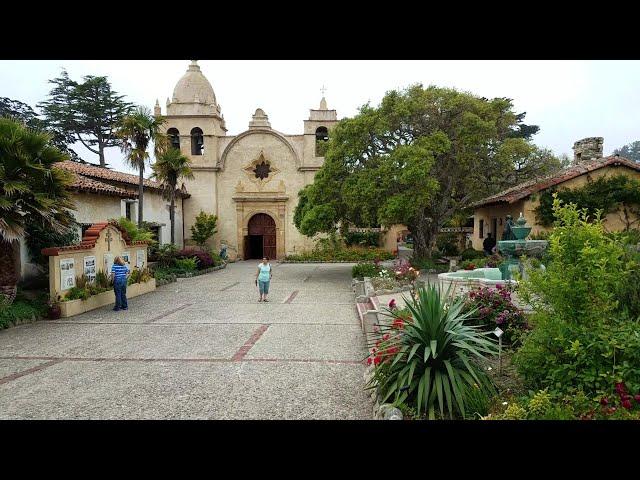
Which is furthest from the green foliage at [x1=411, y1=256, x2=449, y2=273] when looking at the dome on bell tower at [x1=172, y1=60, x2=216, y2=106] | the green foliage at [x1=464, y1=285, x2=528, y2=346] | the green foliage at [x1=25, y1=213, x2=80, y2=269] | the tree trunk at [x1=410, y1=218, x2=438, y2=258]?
the dome on bell tower at [x1=172, y1=60, x2=216, y2=106]

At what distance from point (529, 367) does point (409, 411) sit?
125 centimetres

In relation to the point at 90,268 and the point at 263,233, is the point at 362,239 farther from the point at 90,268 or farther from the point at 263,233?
the point at 90,268

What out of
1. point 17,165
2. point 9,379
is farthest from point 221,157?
point 9,379

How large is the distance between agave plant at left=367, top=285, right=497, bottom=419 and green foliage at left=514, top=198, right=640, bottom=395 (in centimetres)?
52

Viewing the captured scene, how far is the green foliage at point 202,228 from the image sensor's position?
92.2 feet

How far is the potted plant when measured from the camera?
1035cm

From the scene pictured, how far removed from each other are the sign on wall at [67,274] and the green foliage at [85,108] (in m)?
29.8

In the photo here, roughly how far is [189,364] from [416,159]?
40.9 feet

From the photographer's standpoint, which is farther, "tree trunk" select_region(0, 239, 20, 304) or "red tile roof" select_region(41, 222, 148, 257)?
"red tile roof" select_region(41, 222, 148, 257)

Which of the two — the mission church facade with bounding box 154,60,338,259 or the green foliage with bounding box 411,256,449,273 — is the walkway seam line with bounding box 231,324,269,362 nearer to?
the green foliage with bounding box 411,256,449,273

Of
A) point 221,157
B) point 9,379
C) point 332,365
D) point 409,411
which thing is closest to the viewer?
point 409,411

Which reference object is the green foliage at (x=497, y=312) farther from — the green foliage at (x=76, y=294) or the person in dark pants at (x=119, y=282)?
the green foliage at (x=76, y=294)
